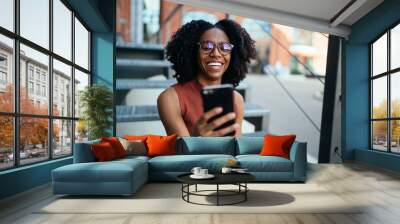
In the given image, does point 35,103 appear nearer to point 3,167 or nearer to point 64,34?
point 3,167

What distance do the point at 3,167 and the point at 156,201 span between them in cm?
179

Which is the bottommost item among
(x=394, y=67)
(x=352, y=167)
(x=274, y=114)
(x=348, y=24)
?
(x=352, y=167)

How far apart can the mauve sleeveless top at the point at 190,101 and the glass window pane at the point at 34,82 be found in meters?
2.65

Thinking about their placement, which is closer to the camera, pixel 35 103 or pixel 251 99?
pixel 35 103

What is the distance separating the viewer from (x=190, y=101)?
293 inches

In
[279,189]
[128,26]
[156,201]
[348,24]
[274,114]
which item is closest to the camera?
[156,201]

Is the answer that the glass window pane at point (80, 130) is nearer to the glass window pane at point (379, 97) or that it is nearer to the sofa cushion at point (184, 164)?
the sofa cushion at point (184, 164)

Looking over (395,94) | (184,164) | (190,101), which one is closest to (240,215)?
(184,164)

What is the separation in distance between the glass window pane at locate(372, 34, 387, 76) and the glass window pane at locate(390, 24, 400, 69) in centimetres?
25

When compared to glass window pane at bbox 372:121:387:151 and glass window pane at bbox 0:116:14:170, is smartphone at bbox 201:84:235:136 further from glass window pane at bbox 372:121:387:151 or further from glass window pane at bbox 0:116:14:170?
glass window pane at bbox 0:116:14:170

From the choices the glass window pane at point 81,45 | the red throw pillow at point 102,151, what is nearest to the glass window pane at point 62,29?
the glass window pane at point 81,45

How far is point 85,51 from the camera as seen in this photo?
7.47m

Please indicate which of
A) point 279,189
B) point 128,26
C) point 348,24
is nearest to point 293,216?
point 279,189

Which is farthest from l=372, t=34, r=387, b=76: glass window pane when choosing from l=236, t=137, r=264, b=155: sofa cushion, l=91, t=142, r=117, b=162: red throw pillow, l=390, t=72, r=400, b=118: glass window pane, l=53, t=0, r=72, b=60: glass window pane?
l=53, t=0, r=72, b=60: glass window pane
